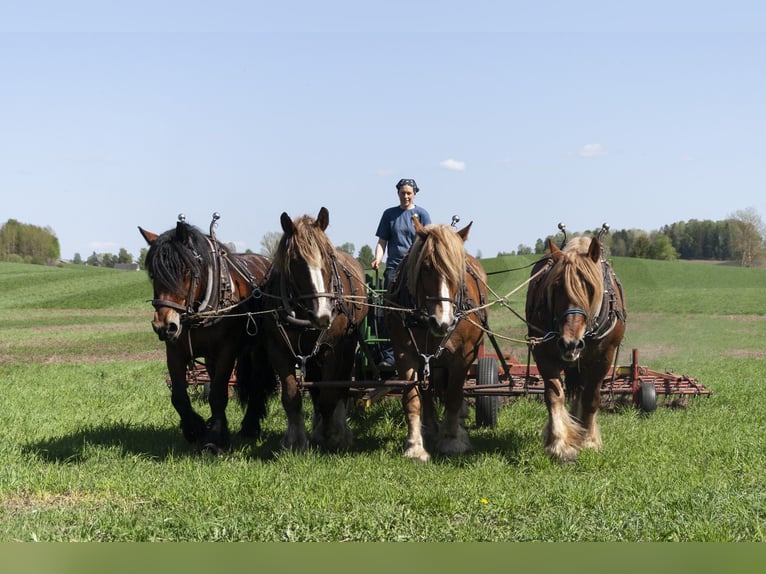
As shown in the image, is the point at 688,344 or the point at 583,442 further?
the point at 688,344

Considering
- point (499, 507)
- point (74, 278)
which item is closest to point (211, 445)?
point (499, 507)

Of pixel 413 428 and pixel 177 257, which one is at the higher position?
pixel 177 257

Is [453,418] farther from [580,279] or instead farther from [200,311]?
[200,311]

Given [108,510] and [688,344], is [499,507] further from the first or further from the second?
[688,344]

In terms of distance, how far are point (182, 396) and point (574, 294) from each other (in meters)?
3.85

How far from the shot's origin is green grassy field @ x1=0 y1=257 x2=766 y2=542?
4.93m

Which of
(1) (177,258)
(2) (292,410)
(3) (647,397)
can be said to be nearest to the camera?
(1) (177,258)

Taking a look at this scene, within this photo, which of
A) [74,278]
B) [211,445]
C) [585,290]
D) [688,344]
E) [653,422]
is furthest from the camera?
[74,278]

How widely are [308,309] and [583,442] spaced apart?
285 cm

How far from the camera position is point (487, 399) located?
27.6ft

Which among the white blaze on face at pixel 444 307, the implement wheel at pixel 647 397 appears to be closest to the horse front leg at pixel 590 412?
the white blaze on face at pixel 444 307

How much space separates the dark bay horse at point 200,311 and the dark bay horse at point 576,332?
9.17ft

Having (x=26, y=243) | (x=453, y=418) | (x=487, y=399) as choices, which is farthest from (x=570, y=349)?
(x=26, y=243)

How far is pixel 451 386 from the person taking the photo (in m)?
7.32
